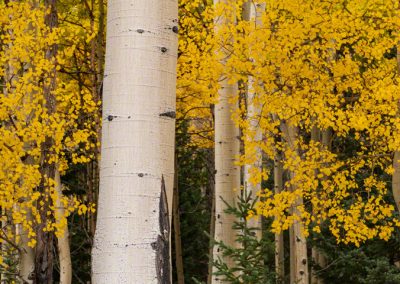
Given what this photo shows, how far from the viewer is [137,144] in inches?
90.7

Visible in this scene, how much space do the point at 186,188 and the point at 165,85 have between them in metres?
16.0

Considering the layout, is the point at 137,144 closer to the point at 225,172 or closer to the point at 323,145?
the point at 225,172

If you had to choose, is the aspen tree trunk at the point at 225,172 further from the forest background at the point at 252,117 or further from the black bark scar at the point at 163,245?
the black bark scar at the point at 163,245

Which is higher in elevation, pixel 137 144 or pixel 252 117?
pixel 252 117

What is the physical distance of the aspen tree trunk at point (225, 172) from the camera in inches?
289

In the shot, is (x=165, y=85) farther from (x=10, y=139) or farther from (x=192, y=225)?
(x=192, y=225)

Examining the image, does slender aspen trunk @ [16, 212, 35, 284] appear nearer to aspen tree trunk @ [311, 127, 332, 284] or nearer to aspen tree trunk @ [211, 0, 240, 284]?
aspen tree trunk @ [211, 0, 240, 284]

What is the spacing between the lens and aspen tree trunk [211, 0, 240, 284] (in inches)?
289

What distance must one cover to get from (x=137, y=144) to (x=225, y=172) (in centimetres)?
544

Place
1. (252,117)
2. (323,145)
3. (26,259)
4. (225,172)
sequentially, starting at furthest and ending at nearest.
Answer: (323,145), (252,117), (26,259), (225,172)

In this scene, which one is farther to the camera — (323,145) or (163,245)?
(323,145)

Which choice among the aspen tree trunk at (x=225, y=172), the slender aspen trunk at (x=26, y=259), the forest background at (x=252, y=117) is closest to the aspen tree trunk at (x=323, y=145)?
the forest background at (x=252, y=117)

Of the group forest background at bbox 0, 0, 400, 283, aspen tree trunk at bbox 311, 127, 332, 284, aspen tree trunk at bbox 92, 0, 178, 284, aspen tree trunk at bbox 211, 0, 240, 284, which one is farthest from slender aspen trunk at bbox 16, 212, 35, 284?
aspen tree trunk at bbox 92, 0, 178, 284

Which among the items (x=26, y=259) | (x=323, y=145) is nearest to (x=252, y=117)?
(x=323, y=145)
